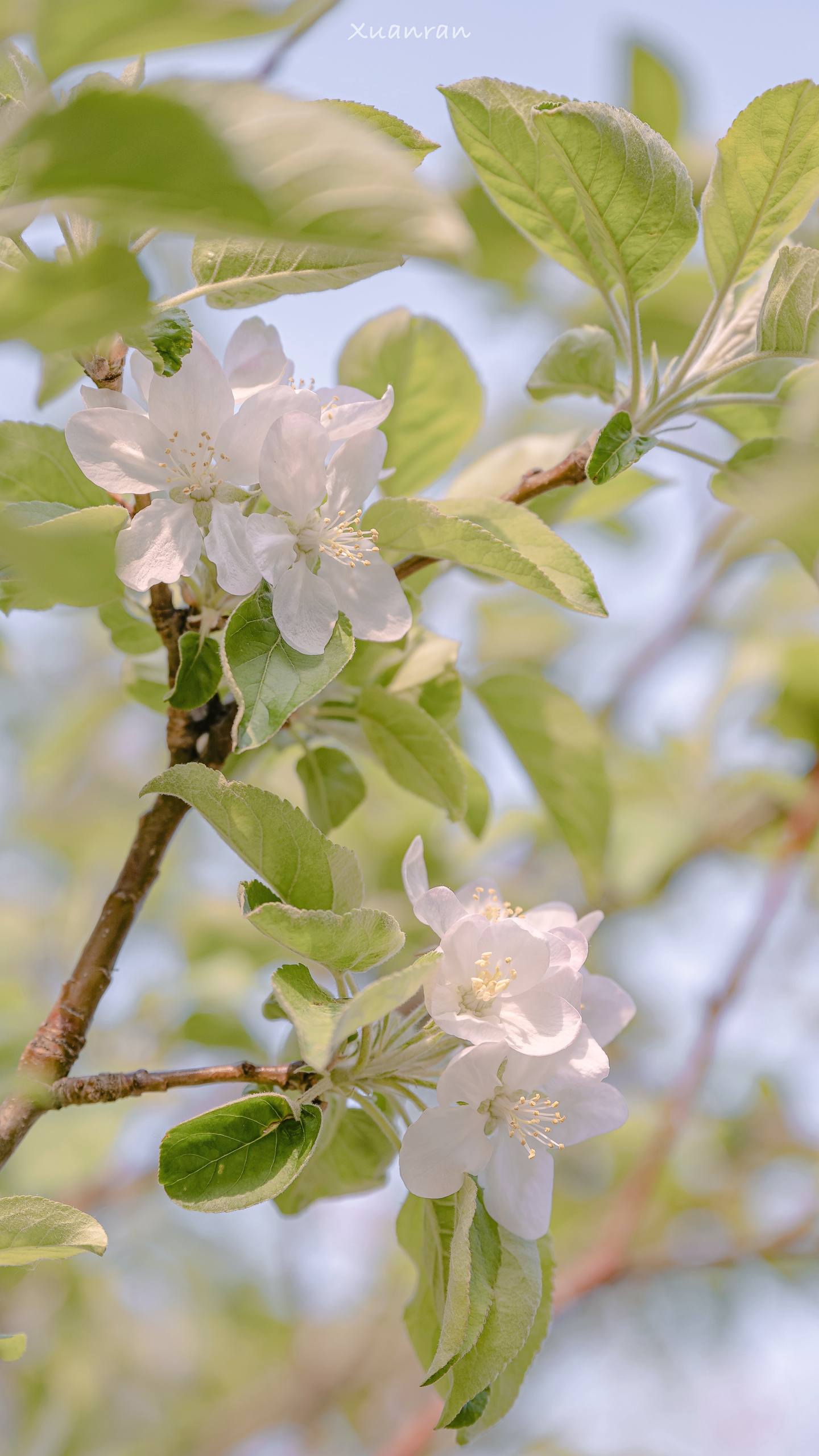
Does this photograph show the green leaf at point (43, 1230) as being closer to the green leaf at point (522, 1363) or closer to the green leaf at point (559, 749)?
the green leaf at point (522, 1363)

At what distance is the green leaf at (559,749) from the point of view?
0.96 meters

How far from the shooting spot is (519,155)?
707 millimetres

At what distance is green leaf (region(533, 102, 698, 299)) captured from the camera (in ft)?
2.03

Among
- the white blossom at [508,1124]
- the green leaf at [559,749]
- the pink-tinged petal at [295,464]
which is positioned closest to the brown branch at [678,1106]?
the green leaf at [559,749]

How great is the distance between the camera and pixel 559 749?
963 millimetres

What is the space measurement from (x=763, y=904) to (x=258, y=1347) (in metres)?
1.70

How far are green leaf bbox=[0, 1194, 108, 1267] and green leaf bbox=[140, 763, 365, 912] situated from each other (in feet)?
0.65

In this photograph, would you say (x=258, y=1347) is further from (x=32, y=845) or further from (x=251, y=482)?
(x=251, y=482)

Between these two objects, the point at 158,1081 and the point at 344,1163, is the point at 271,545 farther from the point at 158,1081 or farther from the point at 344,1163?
the point at 344,1163

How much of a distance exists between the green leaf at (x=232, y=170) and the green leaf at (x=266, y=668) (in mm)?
235

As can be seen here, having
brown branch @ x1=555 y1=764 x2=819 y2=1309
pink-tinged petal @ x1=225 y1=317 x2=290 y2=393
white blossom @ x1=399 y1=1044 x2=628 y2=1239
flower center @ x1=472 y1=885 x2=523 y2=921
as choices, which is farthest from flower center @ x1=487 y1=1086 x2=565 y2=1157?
brown branch @ x1=555 y1=764 x2=819 y2=1309

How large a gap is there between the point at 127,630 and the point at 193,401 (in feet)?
0.66

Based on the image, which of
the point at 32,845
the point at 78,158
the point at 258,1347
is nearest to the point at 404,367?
the point at 78,158

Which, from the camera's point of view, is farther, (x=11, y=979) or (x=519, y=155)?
(x=11, y=979)
